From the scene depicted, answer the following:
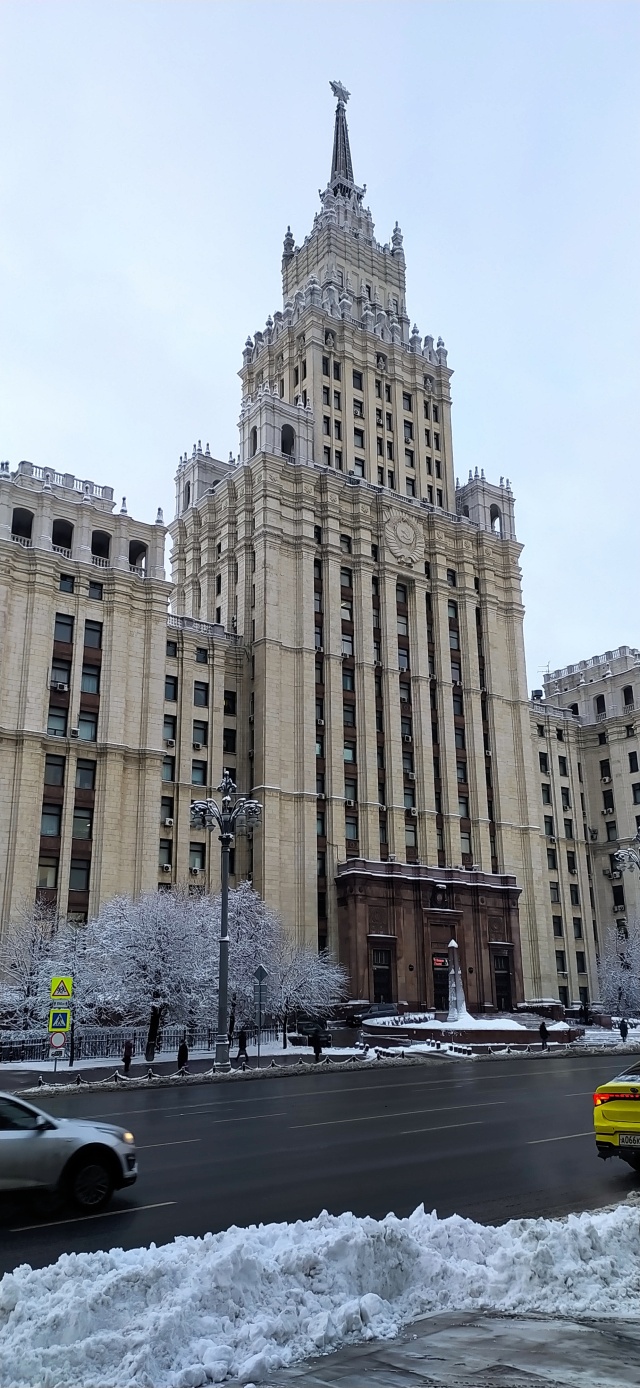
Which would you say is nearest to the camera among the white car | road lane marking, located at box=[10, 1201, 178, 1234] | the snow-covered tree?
road lane marking, located at box=[10, 1201, 178, 1234]

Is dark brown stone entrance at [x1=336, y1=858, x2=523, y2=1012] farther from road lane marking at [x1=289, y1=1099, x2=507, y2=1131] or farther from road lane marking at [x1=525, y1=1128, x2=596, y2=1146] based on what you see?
road lane marking at [x1=525, y1=1128, x2=596, y2=1146]

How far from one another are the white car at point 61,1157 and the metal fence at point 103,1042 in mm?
28106

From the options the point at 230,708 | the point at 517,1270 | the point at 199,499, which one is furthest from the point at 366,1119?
the point at 199,499

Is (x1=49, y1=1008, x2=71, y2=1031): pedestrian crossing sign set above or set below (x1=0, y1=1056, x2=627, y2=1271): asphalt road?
above

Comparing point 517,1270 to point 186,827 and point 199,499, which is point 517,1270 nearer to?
point 186,827

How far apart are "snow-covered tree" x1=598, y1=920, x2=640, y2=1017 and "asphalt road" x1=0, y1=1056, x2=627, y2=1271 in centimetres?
4962

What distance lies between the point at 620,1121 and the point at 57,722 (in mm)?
45668

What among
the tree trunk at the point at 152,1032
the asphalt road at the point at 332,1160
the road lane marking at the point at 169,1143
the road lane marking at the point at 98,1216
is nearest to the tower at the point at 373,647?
the tree trunk at the point at 152,1032

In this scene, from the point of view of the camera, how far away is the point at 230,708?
6369 cm

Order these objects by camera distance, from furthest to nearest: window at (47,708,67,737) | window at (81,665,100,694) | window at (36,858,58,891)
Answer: window at (81,665,100,694) → window at (47,708,67,737) → window at (36,858,58,891)

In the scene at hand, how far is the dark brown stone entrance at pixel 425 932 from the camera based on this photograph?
58.5 meters

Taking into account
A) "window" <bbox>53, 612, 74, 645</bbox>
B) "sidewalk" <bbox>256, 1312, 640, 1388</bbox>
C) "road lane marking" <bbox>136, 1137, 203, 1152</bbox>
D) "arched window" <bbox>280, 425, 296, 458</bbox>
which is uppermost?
"arched window" <bbox>280, 425, 296, 458</bbox>

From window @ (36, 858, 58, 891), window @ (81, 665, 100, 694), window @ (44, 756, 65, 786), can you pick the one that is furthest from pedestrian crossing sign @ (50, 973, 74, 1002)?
window @ (81, 665, 100, 694)

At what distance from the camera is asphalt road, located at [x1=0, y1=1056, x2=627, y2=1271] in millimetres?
10297
